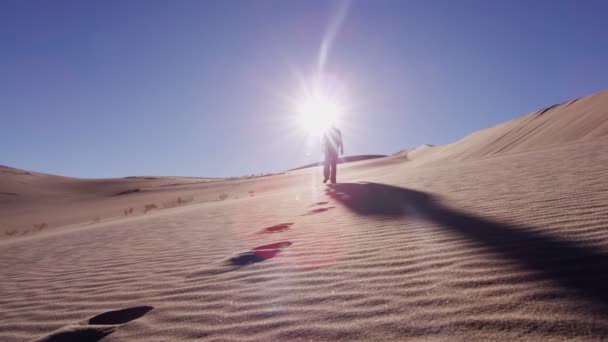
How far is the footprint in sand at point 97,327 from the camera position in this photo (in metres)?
2.38

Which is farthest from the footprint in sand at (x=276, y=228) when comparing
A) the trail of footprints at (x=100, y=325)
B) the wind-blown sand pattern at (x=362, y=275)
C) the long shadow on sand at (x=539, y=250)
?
the trail of footprints at (x=100, y=325)

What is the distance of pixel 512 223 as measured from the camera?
3.47m

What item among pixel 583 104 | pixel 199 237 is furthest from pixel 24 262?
pixel 583 104

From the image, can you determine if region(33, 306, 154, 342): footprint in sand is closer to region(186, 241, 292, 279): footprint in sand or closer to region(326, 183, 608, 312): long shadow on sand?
region(186, 241, 292, 279): footprint in sand

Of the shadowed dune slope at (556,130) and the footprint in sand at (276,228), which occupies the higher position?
the shadowed dune slope at (556,130)

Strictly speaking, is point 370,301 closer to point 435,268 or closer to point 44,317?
point 435,268

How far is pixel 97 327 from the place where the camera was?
2.47m

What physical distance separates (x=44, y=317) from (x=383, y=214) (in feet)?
12.3

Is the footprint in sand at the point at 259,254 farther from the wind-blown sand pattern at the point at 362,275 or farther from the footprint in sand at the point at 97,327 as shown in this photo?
the footprint in sand at the point at 97,327

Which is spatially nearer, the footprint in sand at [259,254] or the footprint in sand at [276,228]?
the footprint in sand at [259,254]

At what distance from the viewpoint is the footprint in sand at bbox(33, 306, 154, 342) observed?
7.79 ft

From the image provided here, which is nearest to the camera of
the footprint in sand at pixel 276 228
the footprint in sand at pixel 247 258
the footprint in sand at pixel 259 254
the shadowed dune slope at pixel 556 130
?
the footprint in sand at pixel 247 258

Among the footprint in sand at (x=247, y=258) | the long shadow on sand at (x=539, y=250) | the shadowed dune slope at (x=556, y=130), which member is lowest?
the footprint in sand at (x=247, y=258)

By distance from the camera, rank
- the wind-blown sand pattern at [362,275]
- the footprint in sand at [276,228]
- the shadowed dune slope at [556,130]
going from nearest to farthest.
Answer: the wind-blown sand pattern at [362,275] → the footprint in sand at [276,228] → the shadowed dune slope at [556,130]
